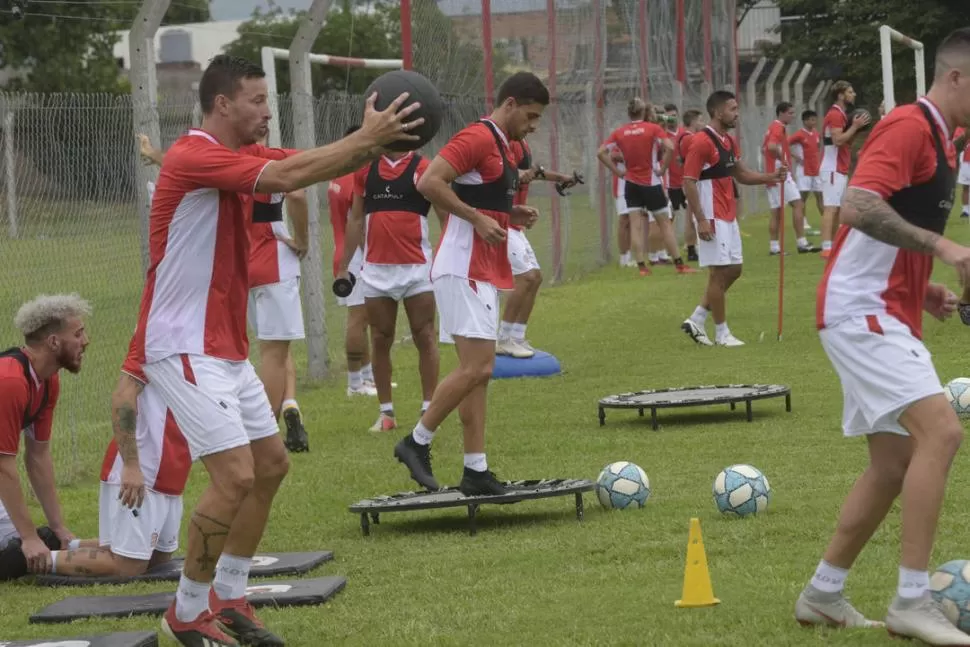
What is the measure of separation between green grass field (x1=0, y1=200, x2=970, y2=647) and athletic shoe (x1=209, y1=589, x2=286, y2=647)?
0.15 m

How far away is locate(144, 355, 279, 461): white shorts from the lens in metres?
6.35

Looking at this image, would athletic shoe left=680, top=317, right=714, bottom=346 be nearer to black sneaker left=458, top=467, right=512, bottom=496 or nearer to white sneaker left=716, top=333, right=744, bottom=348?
white sneaker left=716, top=333, right=744, bottom=348

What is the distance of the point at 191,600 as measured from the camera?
6402 millimetres

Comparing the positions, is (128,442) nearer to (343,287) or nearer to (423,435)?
(423,435)

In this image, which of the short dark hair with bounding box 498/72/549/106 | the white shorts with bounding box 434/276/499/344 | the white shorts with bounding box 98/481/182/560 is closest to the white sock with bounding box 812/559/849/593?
the white shorts with bounding box 98/481/182/560

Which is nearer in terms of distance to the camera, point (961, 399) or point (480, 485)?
point (480, 485)

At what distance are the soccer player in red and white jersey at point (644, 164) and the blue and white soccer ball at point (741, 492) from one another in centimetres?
1581

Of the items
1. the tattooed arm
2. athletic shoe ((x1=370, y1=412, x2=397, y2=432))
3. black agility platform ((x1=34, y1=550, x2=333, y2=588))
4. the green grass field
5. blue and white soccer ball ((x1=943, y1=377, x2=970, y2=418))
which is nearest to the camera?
the green grass field

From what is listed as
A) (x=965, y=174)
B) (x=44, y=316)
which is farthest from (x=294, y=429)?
(x=965, y=174)

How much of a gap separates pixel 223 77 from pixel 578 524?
10.8 ft

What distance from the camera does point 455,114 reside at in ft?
62.8

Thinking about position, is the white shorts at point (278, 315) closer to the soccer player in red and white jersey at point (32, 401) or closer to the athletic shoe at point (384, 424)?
the athletic shoe at point (384, 424)

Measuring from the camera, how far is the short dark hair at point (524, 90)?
30.7 ft

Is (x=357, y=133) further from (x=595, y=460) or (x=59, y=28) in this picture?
(x=59, y=28)
